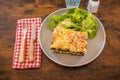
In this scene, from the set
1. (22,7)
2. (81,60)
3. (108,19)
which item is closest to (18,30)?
(22,7)

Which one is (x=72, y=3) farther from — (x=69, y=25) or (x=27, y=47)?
(x=27, y=47)

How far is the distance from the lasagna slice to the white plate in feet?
0.09

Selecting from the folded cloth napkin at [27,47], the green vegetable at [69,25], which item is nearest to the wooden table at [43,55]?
the folded cloth napkin at [27,47]

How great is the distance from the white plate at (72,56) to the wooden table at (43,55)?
0.10 ft

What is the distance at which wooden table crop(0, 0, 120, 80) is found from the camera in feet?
2.93

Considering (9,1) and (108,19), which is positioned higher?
(9,1)

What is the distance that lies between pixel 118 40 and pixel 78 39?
0.22 m

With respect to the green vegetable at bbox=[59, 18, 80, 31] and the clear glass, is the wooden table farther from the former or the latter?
the green vegetable at bbox=[59, 18, 80, 31]

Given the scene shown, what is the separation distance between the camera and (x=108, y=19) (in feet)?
3.40

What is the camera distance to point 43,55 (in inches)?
37.2

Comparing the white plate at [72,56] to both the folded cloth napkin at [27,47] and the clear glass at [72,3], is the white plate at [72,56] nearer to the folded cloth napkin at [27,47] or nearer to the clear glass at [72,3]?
the folded cloth napkin at [27,47]

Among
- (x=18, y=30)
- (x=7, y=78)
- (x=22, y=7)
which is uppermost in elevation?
(x=22, y=7)

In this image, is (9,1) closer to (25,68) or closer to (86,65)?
(25,68)

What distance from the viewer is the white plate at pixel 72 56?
90 centimetres
